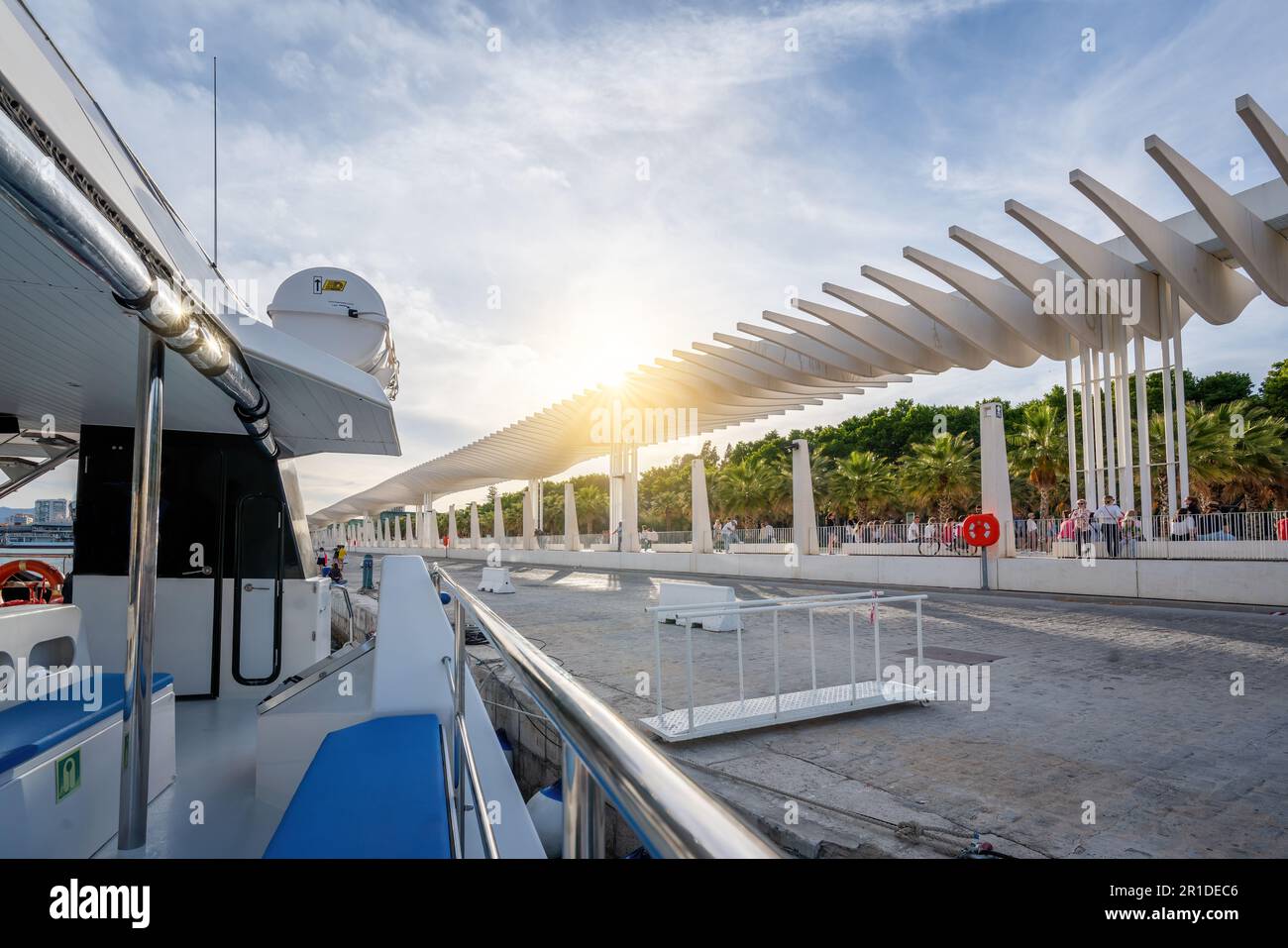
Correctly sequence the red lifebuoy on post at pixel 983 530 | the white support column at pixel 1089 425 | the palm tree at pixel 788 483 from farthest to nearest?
1. the palm tree at pixel 788 483
2. the white support column at pixel 1089 425
3. the red lifebuoy on post at pixel 983 530

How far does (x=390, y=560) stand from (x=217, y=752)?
161cm

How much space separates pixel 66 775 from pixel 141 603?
93 centimetres

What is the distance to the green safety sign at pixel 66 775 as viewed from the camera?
2.64 metres

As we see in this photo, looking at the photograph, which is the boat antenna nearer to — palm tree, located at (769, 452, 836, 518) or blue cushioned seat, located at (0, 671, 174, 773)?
blue cushioned seat, located at (0, 671, 174, 773)

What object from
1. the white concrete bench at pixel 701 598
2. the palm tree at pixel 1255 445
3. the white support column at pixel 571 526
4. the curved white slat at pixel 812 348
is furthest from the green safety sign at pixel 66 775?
the palm tree at pixel 1255 445

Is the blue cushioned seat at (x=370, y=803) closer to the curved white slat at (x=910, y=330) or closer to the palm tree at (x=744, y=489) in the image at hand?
the curved white slat at (x=910, y=330)

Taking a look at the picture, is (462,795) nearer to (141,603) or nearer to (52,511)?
(141,603)

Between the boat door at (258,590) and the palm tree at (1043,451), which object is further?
the palm tree at (1043,451)

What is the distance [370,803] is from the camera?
7.29 feet

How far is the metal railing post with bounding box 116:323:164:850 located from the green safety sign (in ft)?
1.56

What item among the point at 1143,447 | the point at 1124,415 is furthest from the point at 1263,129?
the point at 1124,415

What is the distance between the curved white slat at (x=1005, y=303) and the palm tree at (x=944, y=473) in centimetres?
1982

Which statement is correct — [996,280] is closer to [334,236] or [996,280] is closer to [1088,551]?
[1088,551]

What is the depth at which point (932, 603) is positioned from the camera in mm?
14445
